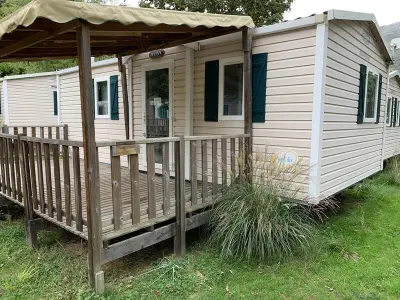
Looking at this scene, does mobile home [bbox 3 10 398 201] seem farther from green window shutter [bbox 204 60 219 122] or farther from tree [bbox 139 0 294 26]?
tree [bbox 139 0 294 26]

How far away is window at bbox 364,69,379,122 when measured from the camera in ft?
18.8

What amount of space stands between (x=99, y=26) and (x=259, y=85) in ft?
7.32

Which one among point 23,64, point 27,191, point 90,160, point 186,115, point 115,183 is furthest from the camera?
point 23,64

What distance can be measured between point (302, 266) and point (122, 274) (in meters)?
1.92

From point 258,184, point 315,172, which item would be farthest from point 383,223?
point 258,184

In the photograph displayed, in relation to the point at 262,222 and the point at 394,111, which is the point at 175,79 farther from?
the point at 394,111

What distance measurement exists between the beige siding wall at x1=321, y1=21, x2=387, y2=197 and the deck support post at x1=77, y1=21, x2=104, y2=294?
285 cm

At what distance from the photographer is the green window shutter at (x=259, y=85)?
4184mm

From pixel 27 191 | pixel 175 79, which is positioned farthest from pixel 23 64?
pixel 27 191

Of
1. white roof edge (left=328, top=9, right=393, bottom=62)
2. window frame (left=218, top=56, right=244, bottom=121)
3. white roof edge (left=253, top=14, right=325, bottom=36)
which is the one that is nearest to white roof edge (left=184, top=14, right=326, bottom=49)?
white roof edge (left=253, top=14, right=325, bottom=36)

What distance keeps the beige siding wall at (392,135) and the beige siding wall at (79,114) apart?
673 cm

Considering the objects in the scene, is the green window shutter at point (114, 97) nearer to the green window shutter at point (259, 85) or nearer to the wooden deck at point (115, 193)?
the wooden deck at point (115, 193)

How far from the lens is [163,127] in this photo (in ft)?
18.4

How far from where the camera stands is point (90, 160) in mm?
2611
